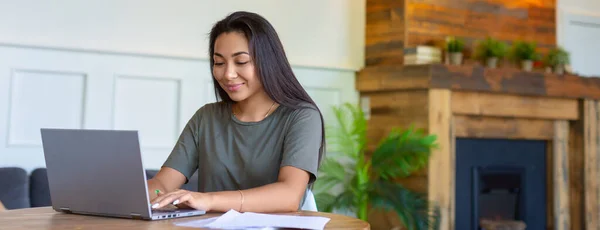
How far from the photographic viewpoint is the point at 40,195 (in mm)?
3320

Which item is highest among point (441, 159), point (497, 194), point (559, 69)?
point (559, 69)

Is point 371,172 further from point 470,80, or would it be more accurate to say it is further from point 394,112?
point 470,80

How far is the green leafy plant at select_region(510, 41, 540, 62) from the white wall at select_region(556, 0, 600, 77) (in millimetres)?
615

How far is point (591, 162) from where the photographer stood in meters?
4.84

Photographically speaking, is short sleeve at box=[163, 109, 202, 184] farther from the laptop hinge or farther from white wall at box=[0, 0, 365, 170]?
white wall at box=[0, 0, 365, 170]

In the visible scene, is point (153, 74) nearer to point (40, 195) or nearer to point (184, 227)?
point (40, 195)

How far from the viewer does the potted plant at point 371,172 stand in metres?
4.05

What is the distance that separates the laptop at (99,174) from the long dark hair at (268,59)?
0.48m

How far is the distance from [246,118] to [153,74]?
1774 mm

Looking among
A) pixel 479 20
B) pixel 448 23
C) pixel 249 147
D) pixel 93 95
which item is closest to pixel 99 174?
pixel 249 147

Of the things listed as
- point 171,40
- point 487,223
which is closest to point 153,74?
point 171,40

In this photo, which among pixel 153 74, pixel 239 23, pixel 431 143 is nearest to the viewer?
pixel 239 23

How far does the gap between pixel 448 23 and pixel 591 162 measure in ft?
4.33

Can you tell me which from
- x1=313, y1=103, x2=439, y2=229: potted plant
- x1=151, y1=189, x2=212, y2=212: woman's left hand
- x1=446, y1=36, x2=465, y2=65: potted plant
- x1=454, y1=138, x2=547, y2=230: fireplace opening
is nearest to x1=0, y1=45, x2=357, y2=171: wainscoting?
x1=313, y1=103, x2=439, y2=229: potted plant
